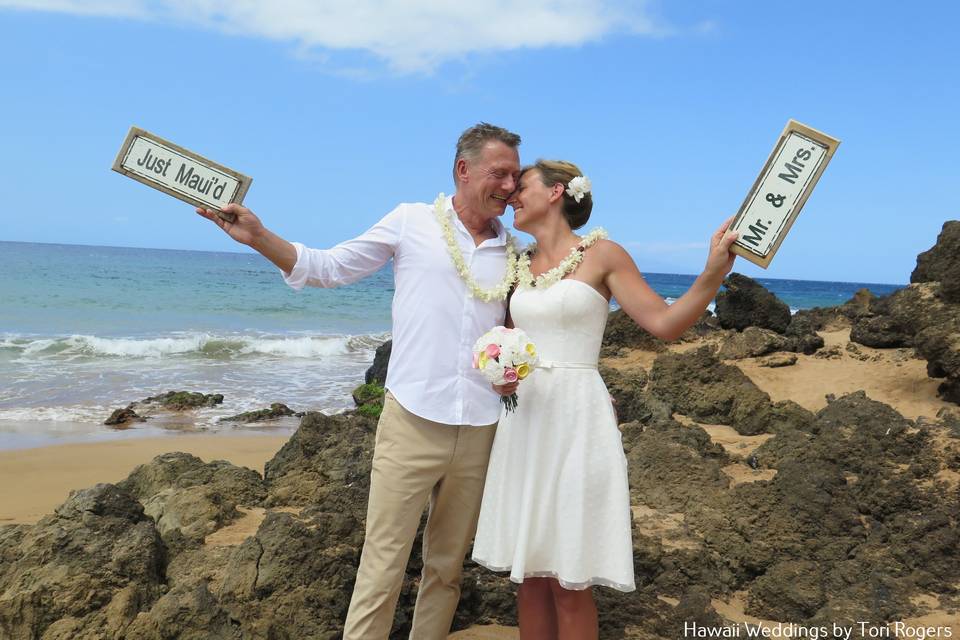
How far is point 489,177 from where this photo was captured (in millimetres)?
3691

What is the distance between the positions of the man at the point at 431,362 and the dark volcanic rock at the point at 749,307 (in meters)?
12.3

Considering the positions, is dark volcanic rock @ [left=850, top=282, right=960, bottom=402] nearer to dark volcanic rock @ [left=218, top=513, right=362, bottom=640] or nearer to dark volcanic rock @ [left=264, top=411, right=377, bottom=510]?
dark volcanic rock @ [left=264, top=411, right=377, bottom=510]

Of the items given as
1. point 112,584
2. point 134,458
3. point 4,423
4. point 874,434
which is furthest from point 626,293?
point 4,423

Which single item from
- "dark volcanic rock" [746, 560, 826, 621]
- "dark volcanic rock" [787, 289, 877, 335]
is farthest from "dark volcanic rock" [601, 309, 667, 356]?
"dark volcanic rock" [746, 560, 826, 621]

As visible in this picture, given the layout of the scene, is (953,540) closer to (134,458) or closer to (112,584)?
(112,584)

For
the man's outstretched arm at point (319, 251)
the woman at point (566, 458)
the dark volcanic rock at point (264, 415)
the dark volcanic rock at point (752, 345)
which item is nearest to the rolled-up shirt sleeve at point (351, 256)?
the man's outstretched arm at point (319, 251)

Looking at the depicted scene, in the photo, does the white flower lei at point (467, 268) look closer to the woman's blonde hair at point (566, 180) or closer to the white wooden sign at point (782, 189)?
the woman's blonde hair at point (566, 180)

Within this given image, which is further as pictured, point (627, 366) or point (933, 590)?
point (627, 366)

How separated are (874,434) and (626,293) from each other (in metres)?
3.91

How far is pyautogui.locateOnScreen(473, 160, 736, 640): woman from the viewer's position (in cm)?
346

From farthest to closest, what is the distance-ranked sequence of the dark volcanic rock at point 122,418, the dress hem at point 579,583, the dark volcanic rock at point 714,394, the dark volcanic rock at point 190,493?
the dark volcanic rock at point 122,418, the dark volcanic rock at point 714,394, the dark volcanic rock at point 190,493, the dress hem at point 579,583

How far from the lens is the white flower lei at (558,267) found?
3613 mm

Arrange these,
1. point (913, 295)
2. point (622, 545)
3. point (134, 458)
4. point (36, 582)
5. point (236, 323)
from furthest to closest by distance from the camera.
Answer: point (236, 323) < point (134, 458) < point (913, 295) < point (36, 582) < point (622, 545)

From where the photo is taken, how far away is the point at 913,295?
8.95 m
